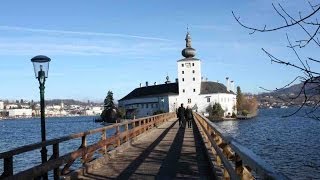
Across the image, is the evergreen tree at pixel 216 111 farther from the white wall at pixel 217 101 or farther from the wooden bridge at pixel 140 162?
the wooden bridge at pixel 140 162

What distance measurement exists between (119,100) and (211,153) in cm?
13734

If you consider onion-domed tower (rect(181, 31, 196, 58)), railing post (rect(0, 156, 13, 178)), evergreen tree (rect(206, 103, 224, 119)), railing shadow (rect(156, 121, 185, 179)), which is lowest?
railing shadow (rect(156, 121, 185, 179))


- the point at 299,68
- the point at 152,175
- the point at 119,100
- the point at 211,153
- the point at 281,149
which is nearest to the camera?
the point at 299,68

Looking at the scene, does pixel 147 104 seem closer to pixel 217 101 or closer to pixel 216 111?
pixel 217 101

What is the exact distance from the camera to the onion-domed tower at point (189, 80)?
12438cm

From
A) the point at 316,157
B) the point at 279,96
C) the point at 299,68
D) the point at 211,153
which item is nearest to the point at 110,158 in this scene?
the point at 211,153

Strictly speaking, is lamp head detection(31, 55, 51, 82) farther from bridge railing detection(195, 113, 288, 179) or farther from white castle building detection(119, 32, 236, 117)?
white castle building detection(119, 32, 236, 117)

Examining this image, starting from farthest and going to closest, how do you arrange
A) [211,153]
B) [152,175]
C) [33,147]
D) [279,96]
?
[211,153] → [152,175] → [33,147] → [279,96]

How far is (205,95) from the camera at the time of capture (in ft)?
407

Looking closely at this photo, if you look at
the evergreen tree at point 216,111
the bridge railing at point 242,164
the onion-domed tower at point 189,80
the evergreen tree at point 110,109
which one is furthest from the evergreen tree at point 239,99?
the bridge railing at point 242,164

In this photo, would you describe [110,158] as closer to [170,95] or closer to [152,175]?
[152,175]

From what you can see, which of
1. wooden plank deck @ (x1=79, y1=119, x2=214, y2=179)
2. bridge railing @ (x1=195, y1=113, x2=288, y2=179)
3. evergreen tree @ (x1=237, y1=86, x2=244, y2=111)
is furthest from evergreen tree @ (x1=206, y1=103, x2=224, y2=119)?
bridge railing @ (x1=195, y1=113, x2=288, y2=179)

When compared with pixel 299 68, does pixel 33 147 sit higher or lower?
lower

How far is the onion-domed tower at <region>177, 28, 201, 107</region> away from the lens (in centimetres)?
12438
